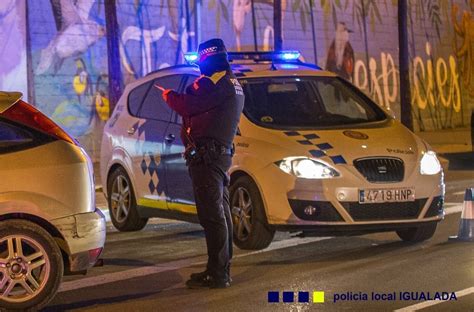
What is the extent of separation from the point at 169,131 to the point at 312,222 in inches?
76.2

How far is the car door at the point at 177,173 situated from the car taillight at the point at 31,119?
9.17ft

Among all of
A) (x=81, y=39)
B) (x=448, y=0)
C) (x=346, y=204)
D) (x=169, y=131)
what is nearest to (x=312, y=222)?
(x=346, y=204)

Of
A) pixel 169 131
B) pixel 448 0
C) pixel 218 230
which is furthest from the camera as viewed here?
pixel 448 0

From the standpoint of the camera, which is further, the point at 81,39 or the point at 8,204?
the point at 81,39

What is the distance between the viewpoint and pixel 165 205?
10.1 m

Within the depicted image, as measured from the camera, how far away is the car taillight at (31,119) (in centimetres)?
694

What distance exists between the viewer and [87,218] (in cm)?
701

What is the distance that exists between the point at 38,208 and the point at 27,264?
0.37 meters

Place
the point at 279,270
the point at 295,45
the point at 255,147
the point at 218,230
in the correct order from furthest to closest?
the point at 295,45 < the point at 255,147 < the point at 279,270 < the point at 218,230

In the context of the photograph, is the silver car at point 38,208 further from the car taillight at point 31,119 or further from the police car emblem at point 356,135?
the police car emblem at point 356,135

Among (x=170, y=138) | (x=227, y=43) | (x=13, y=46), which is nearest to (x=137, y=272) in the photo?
(x=170, y=138)

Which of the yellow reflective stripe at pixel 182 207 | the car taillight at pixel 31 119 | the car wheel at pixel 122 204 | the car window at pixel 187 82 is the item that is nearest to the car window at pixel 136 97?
the car wheel at pixel 122 204

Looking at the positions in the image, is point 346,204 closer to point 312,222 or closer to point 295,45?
point 312,222

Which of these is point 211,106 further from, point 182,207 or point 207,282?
point 182,207
